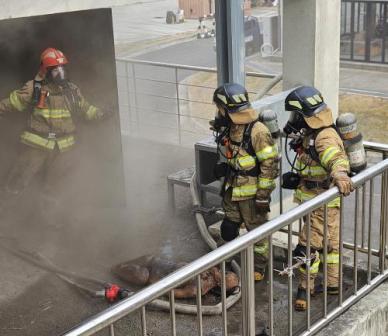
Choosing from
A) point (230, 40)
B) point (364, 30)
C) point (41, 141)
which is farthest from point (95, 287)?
point (364, 30)

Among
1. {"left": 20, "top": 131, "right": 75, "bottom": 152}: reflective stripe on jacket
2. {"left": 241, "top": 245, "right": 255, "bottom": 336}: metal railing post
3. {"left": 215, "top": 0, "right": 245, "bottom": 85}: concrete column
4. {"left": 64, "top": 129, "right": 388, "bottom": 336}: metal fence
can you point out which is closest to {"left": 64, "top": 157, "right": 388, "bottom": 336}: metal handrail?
{"left": 64, "top": 129, "right": 388, "bottom": 336}: metal fence

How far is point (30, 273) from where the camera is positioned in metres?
5.83

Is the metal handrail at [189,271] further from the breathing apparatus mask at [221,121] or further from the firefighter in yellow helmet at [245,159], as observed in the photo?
the breathing apparatus mask at [221,121]

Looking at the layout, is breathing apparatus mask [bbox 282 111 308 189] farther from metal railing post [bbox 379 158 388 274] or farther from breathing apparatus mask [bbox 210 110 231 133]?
metal railing post [bbox 379 158 388 274]

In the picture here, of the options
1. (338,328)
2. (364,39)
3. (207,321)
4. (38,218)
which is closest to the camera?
(338,328)

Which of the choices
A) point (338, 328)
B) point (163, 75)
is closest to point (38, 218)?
point (338, 328)

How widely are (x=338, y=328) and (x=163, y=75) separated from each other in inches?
654

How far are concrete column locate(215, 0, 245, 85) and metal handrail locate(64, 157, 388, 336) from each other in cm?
276

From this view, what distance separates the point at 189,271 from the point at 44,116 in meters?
3.70

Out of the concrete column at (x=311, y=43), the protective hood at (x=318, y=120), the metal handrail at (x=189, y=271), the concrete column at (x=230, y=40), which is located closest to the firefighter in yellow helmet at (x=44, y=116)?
the concrete column at (x=230, y=40)

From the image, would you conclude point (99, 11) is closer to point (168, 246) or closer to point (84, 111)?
point (84, 111)

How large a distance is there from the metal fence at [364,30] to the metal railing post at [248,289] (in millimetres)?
16573

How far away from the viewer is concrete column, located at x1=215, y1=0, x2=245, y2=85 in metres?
6.51

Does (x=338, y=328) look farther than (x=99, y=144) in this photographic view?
No
